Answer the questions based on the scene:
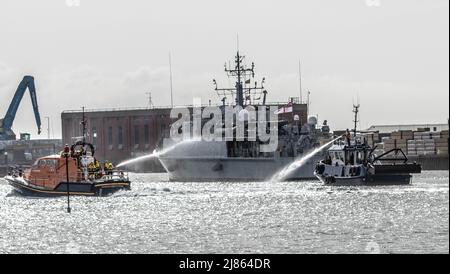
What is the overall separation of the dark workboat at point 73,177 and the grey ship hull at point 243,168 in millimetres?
43030

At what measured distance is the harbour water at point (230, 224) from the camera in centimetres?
3622

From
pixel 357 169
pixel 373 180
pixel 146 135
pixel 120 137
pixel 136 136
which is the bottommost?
pixel 373 180

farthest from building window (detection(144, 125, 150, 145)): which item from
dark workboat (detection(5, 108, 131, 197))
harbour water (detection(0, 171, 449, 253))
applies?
dark workboat (detection(5, 108, 131, 197))

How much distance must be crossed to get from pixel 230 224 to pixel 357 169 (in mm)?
46235

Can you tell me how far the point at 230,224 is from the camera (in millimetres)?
46156

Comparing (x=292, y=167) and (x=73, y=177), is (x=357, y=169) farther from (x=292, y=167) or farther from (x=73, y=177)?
(x=73, y=177)

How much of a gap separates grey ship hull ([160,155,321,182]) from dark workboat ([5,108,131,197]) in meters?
43.0

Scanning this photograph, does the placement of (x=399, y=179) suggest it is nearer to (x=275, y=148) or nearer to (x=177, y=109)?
(x=275, y=148)

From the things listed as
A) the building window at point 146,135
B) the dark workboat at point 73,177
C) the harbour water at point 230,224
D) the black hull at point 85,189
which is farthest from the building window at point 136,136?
the black hull at point 85,189

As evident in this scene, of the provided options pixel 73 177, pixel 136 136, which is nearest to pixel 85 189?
pixel 73 177

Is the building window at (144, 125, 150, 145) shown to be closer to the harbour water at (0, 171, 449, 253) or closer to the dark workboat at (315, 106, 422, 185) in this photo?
the dark workboat at (315, 106, 422, 185)

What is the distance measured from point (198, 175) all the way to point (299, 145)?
38.1ft

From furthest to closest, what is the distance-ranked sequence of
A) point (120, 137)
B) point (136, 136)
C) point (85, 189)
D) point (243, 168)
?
point (120, 137), point (136, 136), point (243, 168), point (85, 189)
